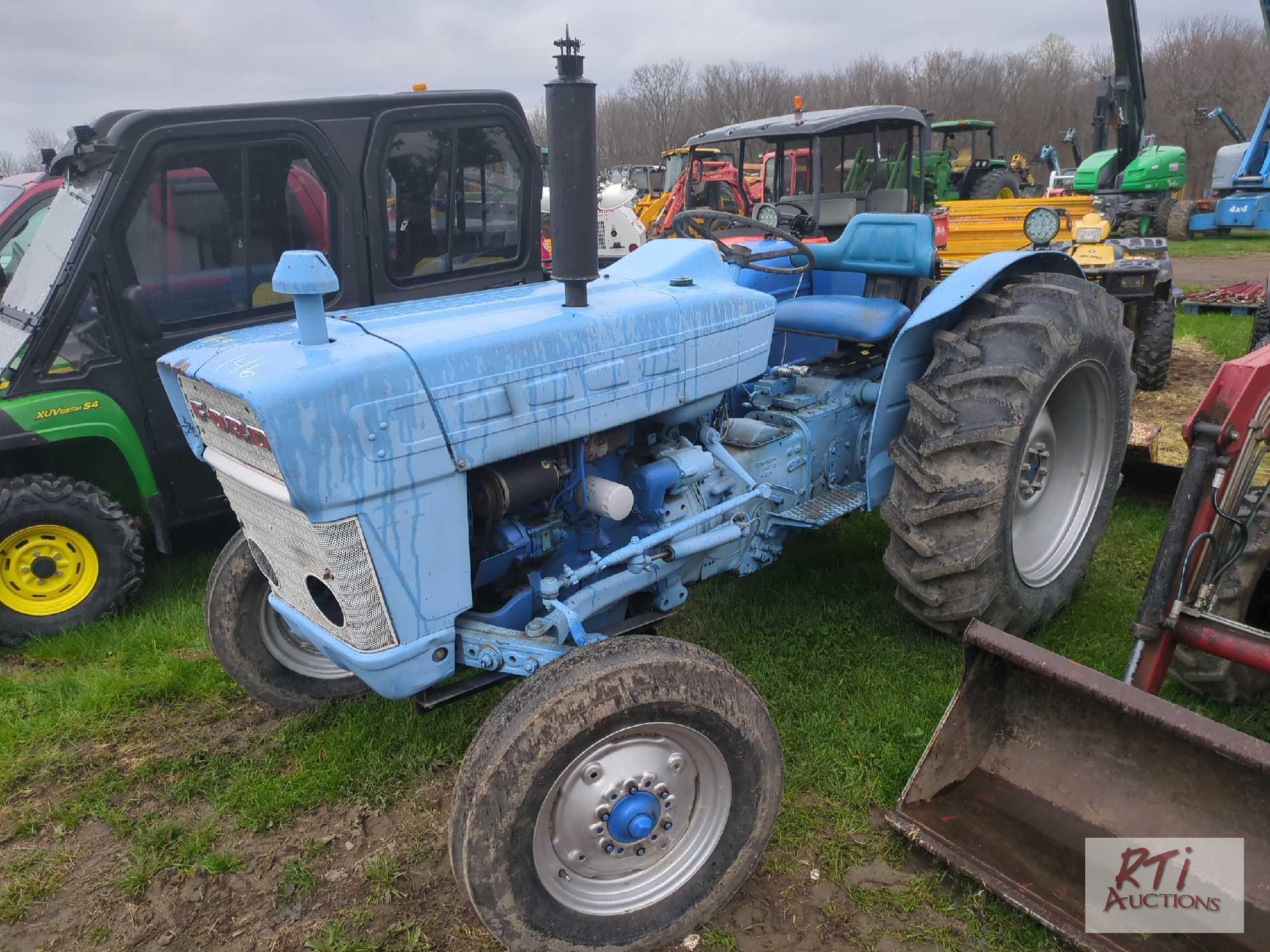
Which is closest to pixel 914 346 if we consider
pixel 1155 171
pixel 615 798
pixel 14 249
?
pixel 615 798

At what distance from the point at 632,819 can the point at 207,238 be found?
327 cm

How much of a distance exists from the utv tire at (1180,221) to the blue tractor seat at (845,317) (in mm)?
16593

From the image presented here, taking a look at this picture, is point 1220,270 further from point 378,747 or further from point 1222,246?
point 378,747

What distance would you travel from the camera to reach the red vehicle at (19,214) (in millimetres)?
5160

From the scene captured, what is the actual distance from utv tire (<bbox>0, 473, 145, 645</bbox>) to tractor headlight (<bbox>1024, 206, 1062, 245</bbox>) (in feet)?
19.3

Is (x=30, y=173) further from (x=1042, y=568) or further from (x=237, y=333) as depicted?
(x=1042, y=568)

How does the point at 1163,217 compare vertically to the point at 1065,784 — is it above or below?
above

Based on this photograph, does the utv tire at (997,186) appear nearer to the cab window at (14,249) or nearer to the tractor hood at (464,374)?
the cab window at (14,249)

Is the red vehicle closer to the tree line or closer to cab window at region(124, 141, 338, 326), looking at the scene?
cab window at region(124, 141, 338, 326)

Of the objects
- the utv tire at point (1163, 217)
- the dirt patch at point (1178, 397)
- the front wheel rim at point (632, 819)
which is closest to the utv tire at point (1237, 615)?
the front wheel rim at point (632, 819)

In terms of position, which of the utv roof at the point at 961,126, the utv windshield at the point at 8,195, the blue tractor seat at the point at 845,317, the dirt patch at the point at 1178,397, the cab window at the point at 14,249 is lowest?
the dirt patch at the point at 1178,397

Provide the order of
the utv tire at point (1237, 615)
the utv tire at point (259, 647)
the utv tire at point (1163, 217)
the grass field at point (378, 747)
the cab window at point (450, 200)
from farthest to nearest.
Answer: the utv tire at point (1163, 217), the cab window at point (450, 200), the utv tire at point (259, 647), the utv tire at point (1237, 615), the grass field at point (378, 747)

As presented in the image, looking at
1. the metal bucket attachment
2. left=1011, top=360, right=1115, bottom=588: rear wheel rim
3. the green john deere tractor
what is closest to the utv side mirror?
the metal bucket attachment

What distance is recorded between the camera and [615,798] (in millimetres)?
1993
